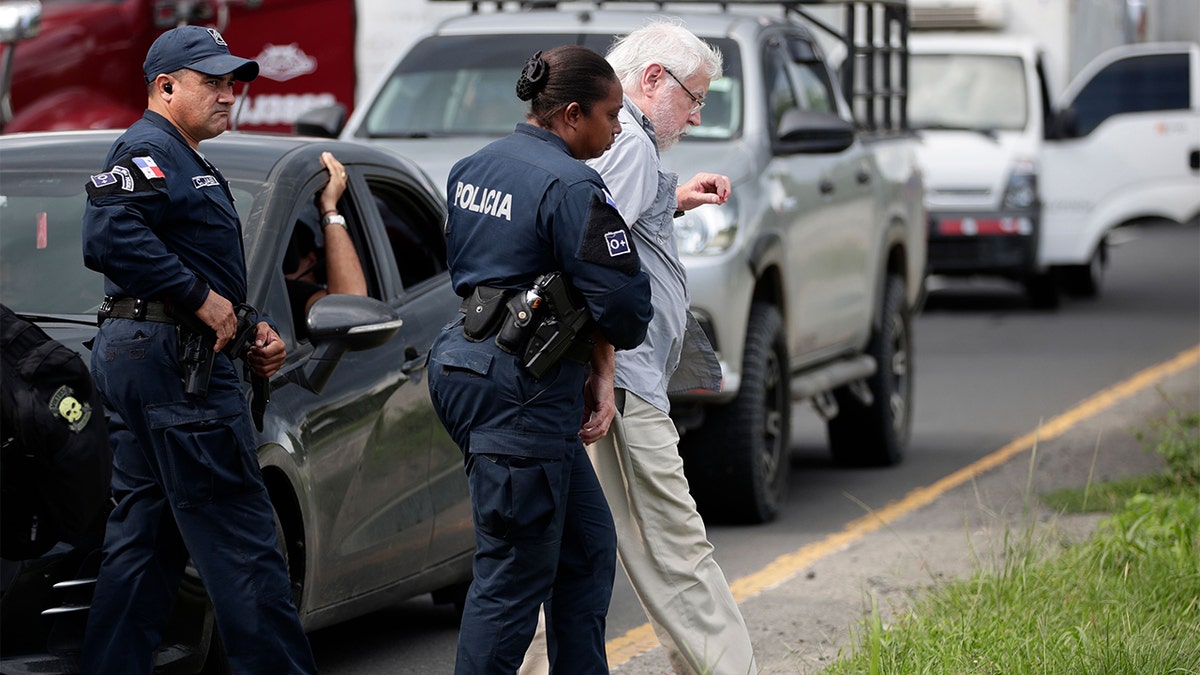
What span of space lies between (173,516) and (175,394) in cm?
33

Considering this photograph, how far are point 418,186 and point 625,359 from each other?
169 cm

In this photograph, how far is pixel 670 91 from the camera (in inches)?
183

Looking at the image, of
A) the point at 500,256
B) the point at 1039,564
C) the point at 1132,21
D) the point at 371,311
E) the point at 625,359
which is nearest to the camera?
the point at 500,256

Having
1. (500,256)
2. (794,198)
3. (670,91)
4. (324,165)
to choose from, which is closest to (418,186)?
(324,165)

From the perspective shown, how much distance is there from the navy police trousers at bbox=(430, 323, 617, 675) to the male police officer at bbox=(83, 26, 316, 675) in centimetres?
52

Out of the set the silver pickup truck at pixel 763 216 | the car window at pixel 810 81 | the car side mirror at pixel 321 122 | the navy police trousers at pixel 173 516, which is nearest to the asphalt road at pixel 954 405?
the silver pickup truck at pixel 763 216

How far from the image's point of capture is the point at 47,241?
514cm

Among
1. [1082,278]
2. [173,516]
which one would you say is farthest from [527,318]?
[1082,278]

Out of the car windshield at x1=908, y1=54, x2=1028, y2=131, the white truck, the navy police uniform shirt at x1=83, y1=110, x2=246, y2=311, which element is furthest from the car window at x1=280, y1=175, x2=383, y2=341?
the car windshield at x1=908, y1=54, x2=1028, y2=131

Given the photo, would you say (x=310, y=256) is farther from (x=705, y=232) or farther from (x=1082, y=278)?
(x=1082, y=278)

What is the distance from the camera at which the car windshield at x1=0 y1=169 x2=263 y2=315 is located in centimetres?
498

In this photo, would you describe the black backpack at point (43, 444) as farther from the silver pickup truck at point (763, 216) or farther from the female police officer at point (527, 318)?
the silver pickup truck at point (763, 216)

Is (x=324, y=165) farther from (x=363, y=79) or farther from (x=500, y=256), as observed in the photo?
(x=363, y=79)

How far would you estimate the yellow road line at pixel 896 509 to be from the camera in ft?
A: 19.8
